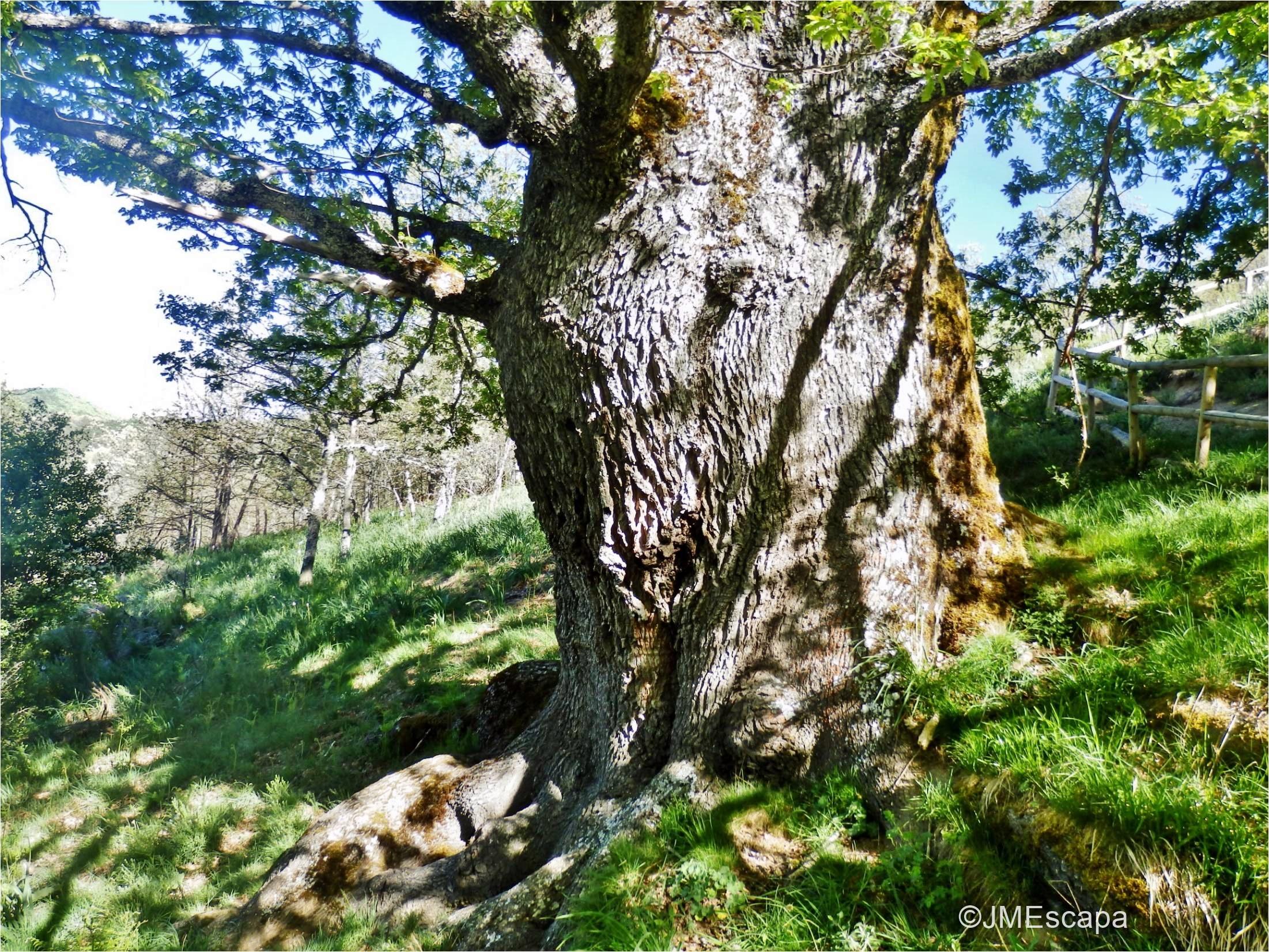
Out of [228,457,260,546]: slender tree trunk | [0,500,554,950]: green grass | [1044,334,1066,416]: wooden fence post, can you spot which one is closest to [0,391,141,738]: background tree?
[0,500,554,950]: green grass

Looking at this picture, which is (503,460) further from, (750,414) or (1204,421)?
(750,414)

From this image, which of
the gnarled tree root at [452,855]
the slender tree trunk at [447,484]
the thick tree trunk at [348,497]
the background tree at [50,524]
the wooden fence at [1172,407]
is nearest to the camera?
the gnarled tree root at [452,855]

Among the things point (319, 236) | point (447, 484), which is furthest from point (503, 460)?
point (319, 236)

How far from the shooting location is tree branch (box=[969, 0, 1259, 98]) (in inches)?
83.1

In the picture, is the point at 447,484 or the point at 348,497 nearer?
the point at 348,497

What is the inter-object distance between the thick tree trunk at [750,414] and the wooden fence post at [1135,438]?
2794mm

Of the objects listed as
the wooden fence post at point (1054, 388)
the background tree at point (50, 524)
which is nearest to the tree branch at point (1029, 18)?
the wooden fence post at point (1054, 388)

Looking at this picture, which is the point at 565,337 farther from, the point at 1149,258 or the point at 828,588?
the point at 1149,258

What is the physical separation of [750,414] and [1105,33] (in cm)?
180

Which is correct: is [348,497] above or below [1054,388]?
below

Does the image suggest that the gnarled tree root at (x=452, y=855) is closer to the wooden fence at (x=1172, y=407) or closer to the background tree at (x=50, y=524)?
the wooden fence at (x=1172, y=407)

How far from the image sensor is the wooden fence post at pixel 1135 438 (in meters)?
5.14

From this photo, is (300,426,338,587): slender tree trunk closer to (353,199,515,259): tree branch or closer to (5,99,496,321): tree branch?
(353,199,515,259): tree branch

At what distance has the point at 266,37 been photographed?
14.8 ft
